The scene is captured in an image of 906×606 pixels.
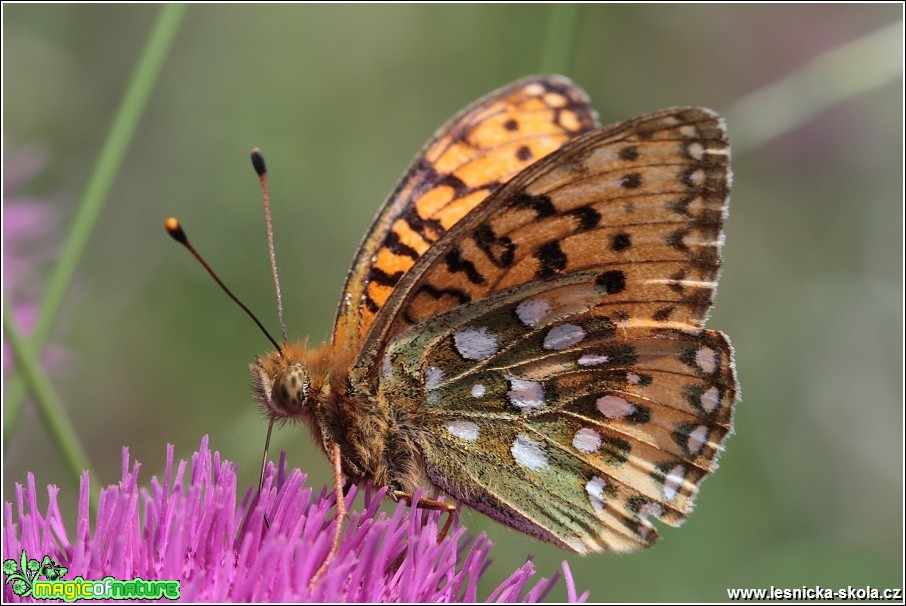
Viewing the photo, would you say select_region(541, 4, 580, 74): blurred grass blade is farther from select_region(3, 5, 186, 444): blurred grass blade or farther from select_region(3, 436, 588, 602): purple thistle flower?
select_region(3, 436, 588, 602): purple thistle flower

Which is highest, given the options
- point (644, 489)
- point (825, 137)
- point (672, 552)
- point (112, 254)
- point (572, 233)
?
point (825, 137)

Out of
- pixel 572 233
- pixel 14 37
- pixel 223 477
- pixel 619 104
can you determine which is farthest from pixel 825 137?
pixel 223 477

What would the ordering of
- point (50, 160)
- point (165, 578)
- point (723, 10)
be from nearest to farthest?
point (165, 578) → point (50, 160) → point (723, 10)

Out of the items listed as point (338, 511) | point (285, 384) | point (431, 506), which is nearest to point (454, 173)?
point (285, 384)

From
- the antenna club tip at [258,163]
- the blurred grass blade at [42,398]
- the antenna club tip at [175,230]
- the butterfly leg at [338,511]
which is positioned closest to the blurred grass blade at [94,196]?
the blurred grass blade at [42,398]

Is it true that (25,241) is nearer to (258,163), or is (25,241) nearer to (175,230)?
(258,163)

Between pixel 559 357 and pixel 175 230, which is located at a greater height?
pixel 175 230

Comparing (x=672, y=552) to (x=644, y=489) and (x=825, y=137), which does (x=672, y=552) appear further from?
(x=825, y=137)
